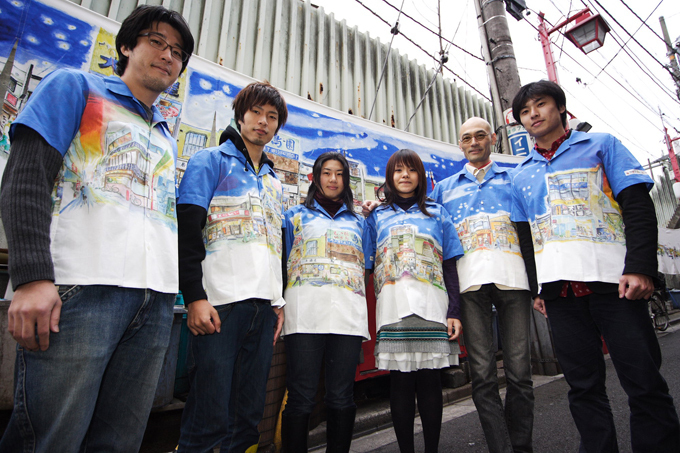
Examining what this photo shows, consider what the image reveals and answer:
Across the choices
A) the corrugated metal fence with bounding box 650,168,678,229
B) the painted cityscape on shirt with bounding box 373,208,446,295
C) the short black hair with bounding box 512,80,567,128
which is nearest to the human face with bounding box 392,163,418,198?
the painted cityscape on shirt with bounding box 373,208,446,295

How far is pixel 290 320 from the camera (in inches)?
65.9

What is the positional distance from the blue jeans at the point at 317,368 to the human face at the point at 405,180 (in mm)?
863

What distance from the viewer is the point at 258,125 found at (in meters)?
1.66

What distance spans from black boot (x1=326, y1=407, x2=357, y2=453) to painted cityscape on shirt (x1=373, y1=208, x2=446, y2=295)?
61 cm

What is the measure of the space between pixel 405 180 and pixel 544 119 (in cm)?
78

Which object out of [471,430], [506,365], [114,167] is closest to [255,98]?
[114,167]

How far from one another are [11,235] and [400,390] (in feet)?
5.22

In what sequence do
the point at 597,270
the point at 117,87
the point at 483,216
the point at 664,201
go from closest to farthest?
the point at 117,87 < the point at 597,270 < the point at 483,216 < the point at 664,201

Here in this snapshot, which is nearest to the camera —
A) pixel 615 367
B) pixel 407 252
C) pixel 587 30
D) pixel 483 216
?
pixel 615 367

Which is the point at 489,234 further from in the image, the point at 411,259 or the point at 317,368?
the point at 317,368

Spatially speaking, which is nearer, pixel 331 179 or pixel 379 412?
pixel 331 179

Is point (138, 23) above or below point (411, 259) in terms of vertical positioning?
above

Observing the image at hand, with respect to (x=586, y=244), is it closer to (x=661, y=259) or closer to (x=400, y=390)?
(x=400, y=390)

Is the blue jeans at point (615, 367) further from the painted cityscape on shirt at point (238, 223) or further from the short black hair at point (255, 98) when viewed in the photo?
the short black hair at point (255, 98)
